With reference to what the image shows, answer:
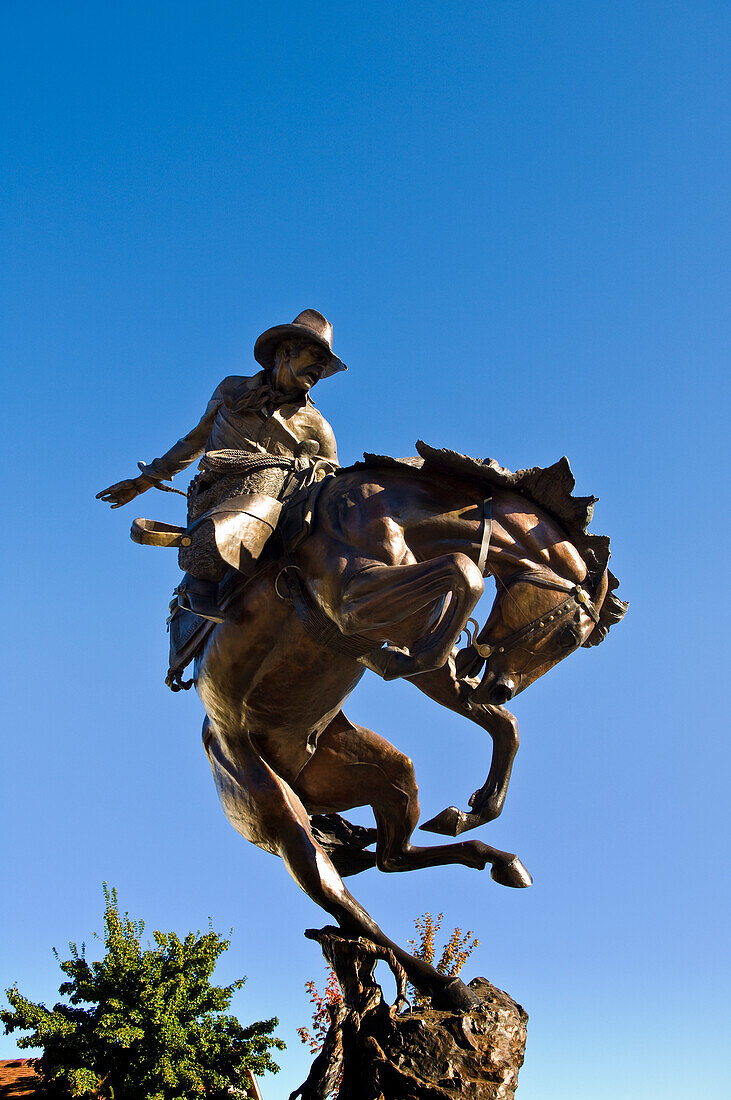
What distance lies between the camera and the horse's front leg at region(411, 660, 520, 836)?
6.52 meters

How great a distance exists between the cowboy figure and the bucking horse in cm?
28

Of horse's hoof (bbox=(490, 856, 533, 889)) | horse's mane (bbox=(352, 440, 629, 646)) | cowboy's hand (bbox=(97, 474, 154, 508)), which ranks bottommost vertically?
horse's hoof (bbox=(490, 856, 533, 889))

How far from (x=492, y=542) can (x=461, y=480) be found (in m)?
0.48

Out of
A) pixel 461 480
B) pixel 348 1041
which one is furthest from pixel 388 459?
pixel 348 1041

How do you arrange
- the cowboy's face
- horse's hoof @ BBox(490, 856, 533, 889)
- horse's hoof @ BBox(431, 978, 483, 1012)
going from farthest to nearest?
the cowboy's face → horse's hoof @ BBox(490, 856, 533, 889) → horse's hoof @ BBox(431, 978, 483, 1012)

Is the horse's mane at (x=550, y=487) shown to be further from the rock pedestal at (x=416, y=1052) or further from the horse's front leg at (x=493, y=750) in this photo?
the rock pedestal at (x=416, y=1052)

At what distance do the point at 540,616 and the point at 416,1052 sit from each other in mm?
2333

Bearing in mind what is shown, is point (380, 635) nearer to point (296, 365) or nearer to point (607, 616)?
point (607, 616)

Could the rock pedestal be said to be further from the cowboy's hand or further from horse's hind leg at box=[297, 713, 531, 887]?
the cowboy's hand

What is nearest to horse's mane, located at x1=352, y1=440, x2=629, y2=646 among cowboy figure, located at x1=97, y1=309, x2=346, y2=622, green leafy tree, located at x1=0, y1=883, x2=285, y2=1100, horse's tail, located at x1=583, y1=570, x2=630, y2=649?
horse's tail, located at x1=583, y1=570, x2=630, y2=649

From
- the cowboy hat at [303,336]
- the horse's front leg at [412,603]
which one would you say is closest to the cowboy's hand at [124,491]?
the cowboy hat at [303,336]

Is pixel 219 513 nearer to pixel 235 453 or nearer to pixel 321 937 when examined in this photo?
pixel 235 453

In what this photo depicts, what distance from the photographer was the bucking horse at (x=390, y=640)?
18.7 feet

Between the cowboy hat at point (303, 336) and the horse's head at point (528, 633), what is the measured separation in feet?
6.77
